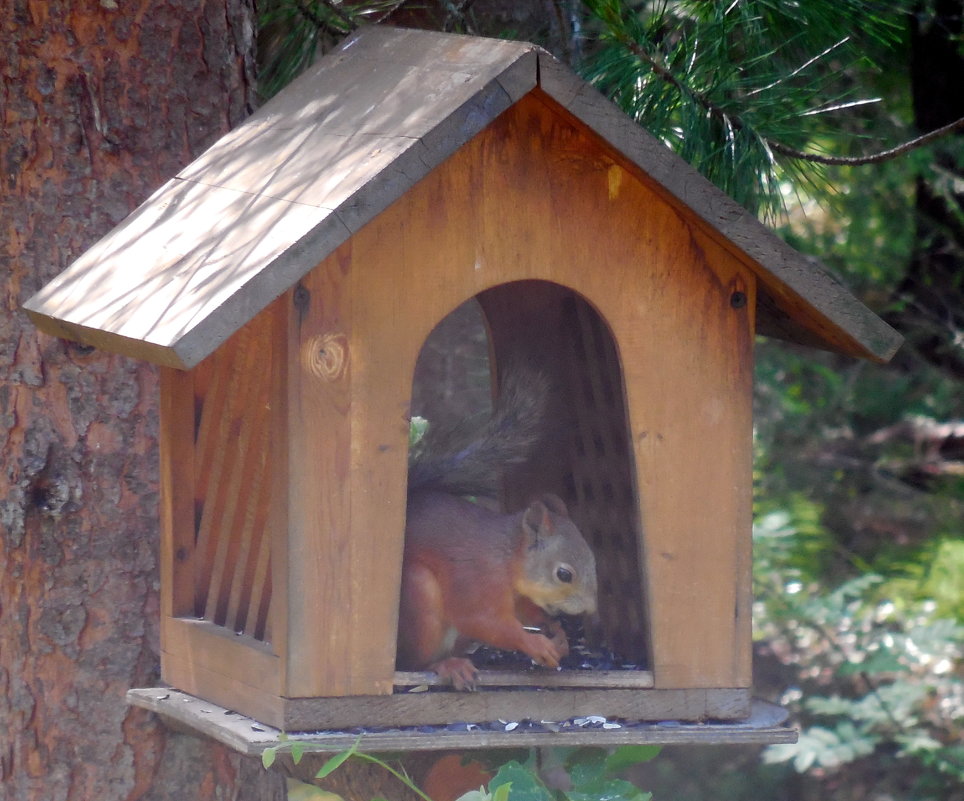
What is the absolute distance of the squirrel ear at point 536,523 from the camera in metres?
1.93

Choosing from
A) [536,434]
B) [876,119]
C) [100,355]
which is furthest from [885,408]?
[100,355]

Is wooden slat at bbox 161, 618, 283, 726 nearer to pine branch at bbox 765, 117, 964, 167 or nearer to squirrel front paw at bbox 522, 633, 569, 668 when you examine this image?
squirrel front paw at bbox 522, 633, 569, 668

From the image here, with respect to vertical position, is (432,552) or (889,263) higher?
(889,263)

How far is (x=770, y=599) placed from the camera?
4.38 meters

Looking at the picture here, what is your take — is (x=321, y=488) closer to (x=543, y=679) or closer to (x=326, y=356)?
(x=326, y=356)

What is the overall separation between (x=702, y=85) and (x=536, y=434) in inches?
32.6

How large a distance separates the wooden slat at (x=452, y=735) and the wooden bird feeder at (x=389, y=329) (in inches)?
1.3

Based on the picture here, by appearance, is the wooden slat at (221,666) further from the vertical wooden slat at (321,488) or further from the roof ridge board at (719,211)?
the roof ridge board at (719,211)

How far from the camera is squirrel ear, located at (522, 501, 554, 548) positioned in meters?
1.93

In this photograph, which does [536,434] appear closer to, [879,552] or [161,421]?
[161,421]

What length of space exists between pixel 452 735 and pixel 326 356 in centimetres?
54

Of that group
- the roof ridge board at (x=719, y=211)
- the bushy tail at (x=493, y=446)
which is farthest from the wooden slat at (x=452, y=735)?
the roof ridge board at (x=719, y=211)

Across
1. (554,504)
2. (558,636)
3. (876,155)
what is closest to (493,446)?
(554,504)

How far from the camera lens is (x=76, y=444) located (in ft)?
7.31
